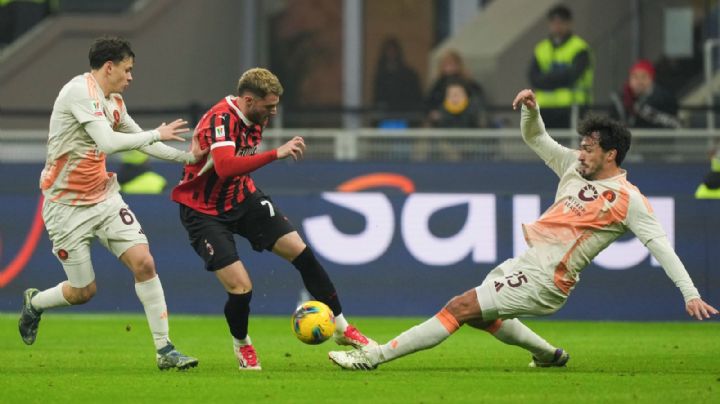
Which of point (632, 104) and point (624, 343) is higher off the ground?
point (632, 104)

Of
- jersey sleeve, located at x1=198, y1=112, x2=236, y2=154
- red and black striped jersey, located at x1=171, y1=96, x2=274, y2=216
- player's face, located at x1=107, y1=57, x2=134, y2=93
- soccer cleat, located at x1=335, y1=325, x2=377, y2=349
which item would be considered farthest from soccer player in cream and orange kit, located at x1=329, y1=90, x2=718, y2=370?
player's face, located at x1=107, y1=57, x2=134, y2=93

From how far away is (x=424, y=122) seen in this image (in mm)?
18938

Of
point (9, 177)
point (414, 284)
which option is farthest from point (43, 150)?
point (414, 284)

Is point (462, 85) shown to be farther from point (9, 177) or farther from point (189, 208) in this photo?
point (189, 208)

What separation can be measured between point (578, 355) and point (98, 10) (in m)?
12.5

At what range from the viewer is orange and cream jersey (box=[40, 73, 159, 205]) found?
34.8 ft

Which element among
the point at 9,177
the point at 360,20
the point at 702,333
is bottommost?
the point at 702,333

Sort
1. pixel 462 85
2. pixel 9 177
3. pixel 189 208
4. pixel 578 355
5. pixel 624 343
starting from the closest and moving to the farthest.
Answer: pixel 189 208
pixel 578 355
pixel 624 343
pixel 9 177
pixel 462 85

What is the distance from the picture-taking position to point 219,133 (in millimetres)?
10492

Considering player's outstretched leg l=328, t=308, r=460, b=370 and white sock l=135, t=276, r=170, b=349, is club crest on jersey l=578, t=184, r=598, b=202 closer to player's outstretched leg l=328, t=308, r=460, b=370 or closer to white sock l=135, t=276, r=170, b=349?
player's outstretched leg l=328, t=308, r=460, b=370

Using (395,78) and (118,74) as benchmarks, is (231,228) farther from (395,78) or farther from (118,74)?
(395,78)

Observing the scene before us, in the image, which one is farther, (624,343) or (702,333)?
(702,333)

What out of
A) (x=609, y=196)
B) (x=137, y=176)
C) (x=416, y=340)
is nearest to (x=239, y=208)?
(x=416, y=340)

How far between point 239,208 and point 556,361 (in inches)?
94.7
